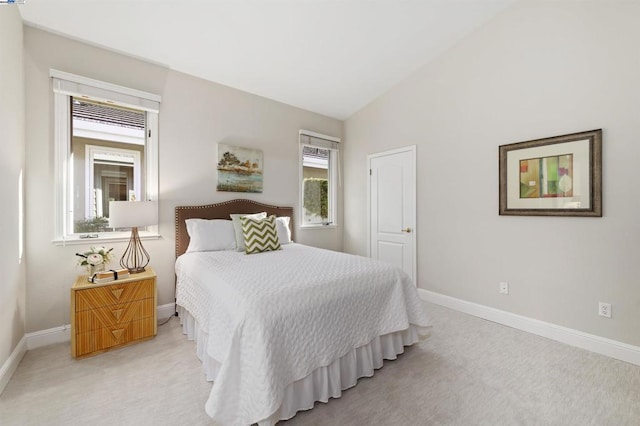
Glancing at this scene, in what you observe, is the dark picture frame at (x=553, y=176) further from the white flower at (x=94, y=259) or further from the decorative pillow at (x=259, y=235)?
the white flower at (x=94, y=259)

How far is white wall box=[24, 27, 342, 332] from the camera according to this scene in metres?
2.35

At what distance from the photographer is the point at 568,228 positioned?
2.50 m

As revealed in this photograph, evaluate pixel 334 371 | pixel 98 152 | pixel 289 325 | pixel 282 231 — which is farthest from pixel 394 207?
pixel 98 152

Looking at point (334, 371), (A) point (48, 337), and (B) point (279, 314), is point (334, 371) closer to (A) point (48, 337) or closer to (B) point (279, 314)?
(B) point (279, 314)

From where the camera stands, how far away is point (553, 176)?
8.46 ft

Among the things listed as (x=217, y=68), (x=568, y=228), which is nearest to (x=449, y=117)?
(x=568, y=228)

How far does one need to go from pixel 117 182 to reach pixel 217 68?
164 cm

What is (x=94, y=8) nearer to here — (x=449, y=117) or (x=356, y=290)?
(x=356, y=290)

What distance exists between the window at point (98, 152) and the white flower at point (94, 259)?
37cm

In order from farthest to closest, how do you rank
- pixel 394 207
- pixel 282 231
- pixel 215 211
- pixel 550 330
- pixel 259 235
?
pixel 394 207 → pixel 282 231 → pixel 215 211 → pixel 259 235 → pixel 550 330

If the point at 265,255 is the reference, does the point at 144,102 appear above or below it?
above

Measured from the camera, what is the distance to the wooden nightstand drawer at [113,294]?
2.13 m

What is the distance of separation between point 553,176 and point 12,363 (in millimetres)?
4645

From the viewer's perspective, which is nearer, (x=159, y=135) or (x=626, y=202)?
(x=626, y=202)
